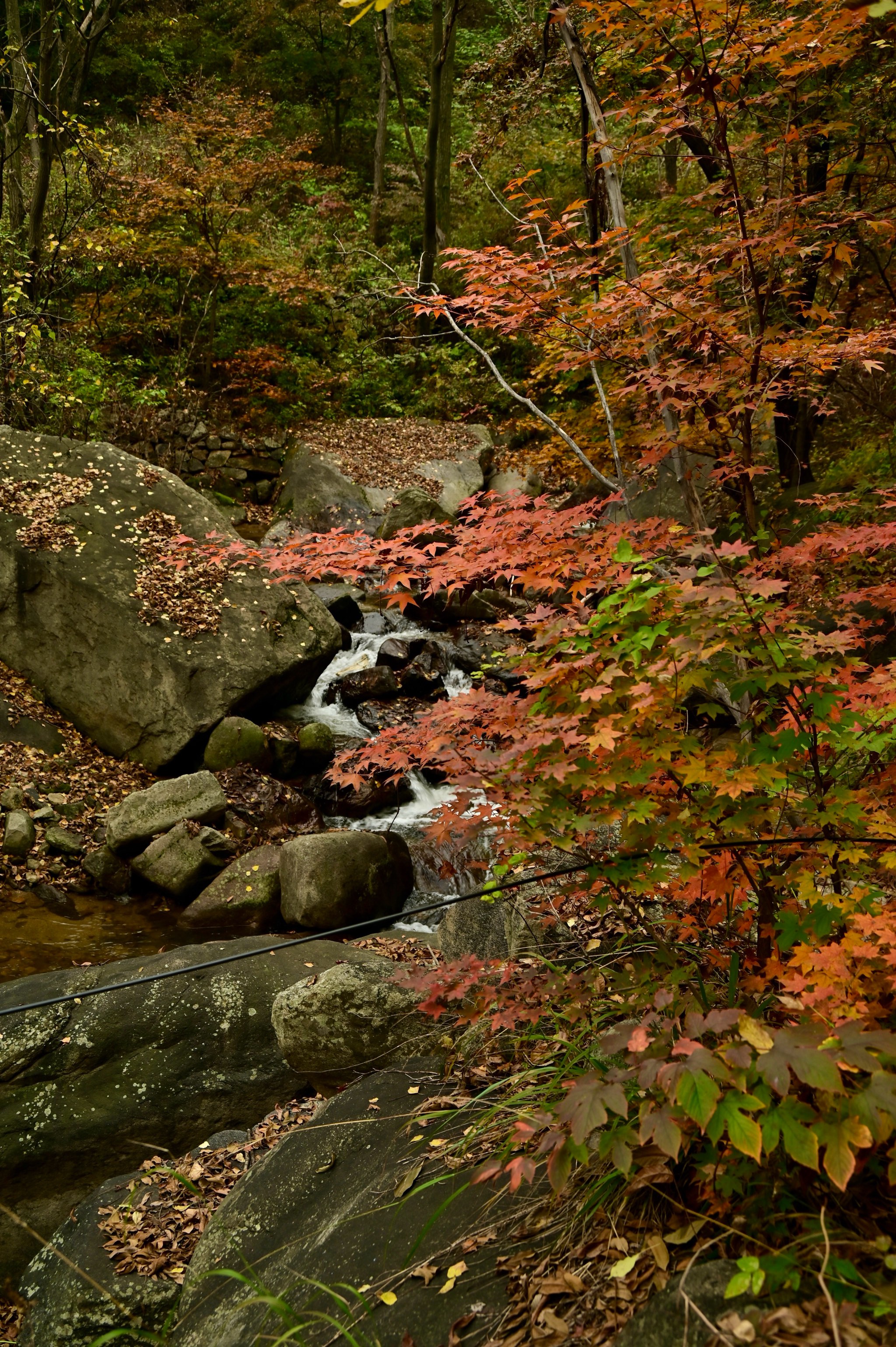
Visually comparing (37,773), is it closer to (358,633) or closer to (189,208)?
(358,633)

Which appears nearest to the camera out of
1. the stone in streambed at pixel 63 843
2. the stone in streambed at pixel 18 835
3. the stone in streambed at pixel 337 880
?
the stone in streambed at pixel 337 880

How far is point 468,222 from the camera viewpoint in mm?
18000

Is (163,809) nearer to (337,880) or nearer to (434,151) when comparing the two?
(337,880)

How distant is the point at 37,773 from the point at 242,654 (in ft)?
7.20

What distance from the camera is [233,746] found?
8.01 meters

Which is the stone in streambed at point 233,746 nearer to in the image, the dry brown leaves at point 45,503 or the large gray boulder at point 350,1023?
the dry brown leaves at point 45,503

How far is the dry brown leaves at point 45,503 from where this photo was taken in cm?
828

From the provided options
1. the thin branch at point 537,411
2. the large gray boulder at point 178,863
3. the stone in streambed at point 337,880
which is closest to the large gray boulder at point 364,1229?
the thin branch at point 537,411

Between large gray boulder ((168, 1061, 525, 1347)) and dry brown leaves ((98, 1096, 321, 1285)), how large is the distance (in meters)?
0.30

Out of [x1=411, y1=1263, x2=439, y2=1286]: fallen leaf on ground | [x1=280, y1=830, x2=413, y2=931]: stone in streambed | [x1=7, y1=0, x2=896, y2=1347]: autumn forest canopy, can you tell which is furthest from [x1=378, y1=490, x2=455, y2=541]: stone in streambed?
[x1=411, y1=1263, x2=439, y2=1286]: fallen leaf on ground

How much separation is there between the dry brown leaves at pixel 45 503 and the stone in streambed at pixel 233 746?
2.48m

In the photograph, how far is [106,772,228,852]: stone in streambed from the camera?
6.77 metres

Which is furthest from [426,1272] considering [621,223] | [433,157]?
[433,157]

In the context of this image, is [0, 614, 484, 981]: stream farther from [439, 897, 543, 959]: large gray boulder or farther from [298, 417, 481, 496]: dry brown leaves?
[298, 417, 481, 496]: dry brown leaves
